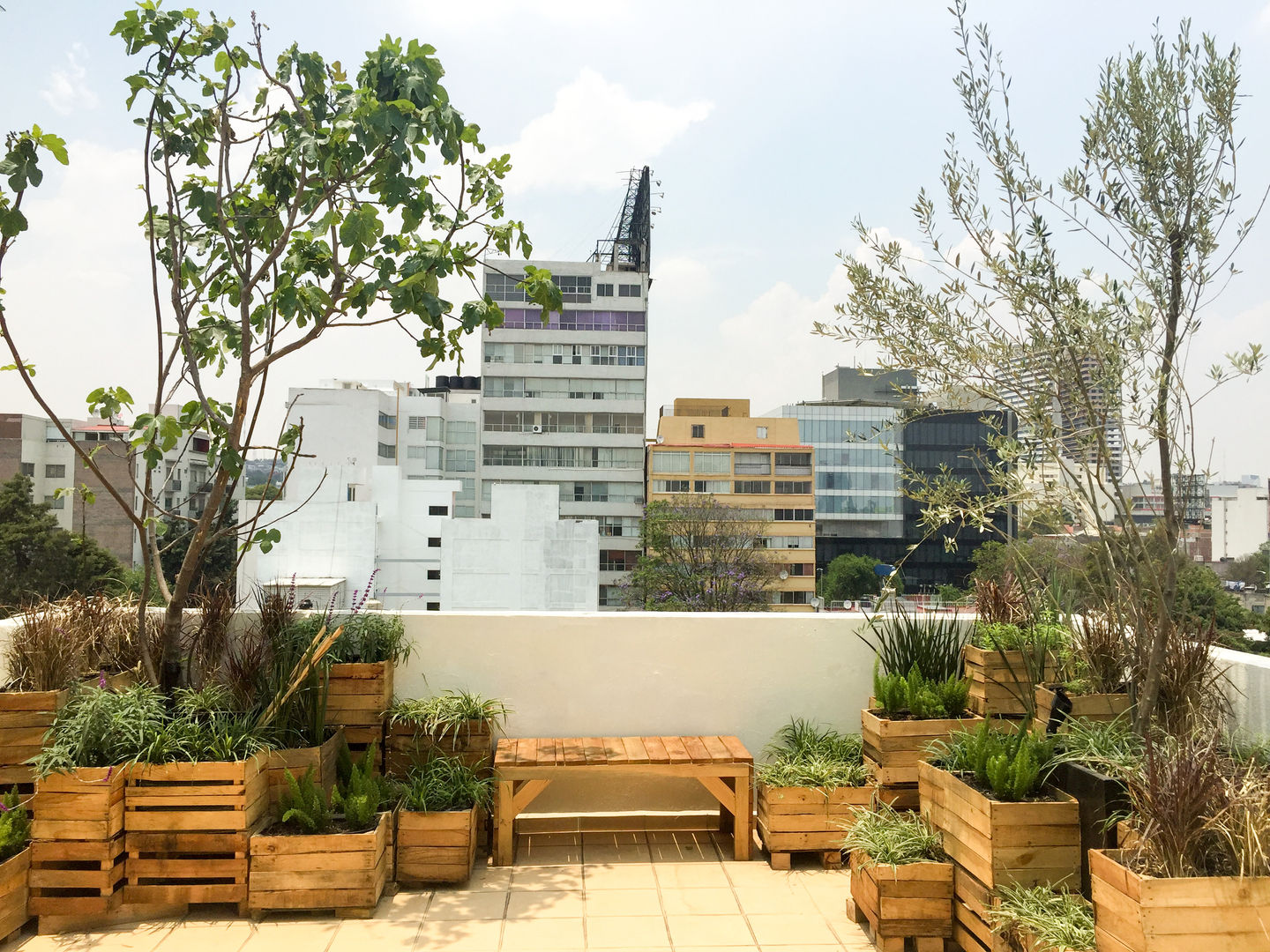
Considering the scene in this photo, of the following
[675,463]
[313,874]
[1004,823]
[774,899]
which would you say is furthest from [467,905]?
[675,463]

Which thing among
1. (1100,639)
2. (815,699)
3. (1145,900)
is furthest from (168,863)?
(1100,639)

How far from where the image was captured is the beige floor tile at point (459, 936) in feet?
9.70

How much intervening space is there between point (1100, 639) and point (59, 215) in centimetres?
577

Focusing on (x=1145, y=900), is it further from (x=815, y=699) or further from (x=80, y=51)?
(x=80, y=51)

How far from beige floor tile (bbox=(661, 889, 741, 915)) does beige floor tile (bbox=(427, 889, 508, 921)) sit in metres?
0.61

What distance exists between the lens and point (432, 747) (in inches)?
151

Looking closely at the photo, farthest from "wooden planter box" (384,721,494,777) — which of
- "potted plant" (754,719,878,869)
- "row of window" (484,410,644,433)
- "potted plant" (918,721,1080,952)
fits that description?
"row of window" (484,410,644,433)

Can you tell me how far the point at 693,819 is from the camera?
13.6ft

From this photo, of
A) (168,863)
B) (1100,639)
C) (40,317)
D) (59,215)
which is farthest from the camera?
(40,317)

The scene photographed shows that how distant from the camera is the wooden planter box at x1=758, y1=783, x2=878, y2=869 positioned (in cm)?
365

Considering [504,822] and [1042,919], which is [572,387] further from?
[1042,919]

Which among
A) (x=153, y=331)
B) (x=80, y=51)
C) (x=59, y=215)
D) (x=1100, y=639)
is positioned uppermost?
(x=80, y=51)

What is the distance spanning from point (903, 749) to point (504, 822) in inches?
65.1

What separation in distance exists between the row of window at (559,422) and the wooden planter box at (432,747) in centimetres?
5168
